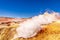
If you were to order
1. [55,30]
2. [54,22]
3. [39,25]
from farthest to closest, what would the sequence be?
1. [54,22]
2. [39,25]
3. [55,30]

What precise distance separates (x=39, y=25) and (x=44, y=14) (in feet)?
1.34

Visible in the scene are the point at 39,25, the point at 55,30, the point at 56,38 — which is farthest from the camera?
the point at 39,25

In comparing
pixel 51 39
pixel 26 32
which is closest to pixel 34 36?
pixel 26 32

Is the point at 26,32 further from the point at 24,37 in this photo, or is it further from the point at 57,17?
the point at 57,17

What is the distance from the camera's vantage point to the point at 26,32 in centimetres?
321

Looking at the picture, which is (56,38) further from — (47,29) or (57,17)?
(57,17)

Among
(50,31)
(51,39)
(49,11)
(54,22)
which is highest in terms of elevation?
(49,11)

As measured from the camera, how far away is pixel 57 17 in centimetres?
365

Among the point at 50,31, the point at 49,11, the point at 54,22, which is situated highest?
the point at 49,11

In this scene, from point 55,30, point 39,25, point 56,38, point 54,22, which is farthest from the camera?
point 54,22

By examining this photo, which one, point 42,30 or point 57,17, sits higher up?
point 57,17

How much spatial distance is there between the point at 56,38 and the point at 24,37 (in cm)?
72

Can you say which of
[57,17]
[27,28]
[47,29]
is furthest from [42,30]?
[57,17]

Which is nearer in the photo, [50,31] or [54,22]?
[50,31]
